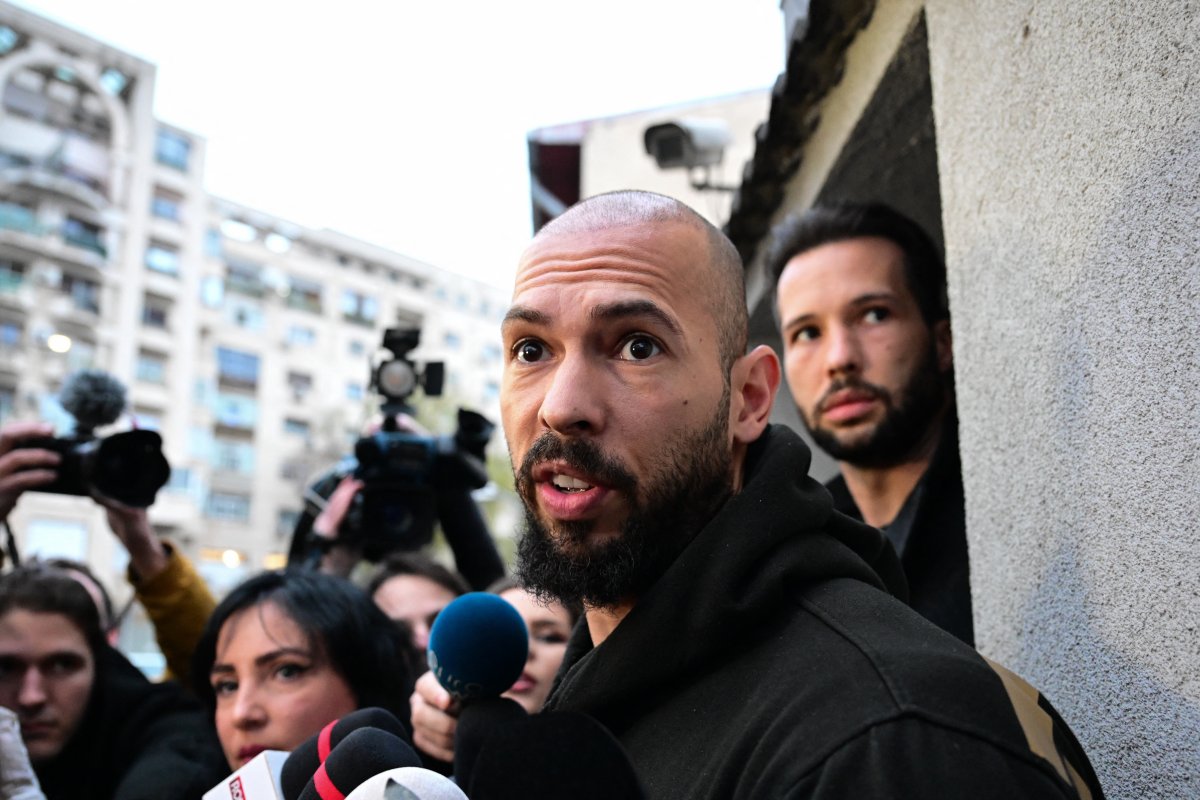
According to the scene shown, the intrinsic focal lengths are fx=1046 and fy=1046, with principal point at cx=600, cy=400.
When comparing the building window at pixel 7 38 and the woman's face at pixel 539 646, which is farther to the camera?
the building window at pixel 7 38

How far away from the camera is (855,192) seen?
3447 millimetres

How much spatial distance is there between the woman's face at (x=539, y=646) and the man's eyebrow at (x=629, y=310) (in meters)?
1.42

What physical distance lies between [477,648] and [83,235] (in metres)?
34.2

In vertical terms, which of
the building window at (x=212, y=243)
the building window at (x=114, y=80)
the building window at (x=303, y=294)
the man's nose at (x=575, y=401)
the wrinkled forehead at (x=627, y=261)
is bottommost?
the man's nose at (x=575, y=401)

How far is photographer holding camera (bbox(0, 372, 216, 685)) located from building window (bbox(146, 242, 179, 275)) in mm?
33211

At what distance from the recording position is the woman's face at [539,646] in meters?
2.76

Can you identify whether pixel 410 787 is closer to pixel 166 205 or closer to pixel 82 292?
pixel 82 292

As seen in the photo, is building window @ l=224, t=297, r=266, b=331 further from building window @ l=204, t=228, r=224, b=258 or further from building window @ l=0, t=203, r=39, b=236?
building window @ l=0, t=203, r=39, b=236

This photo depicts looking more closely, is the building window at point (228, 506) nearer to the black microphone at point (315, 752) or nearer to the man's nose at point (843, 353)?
the man's nose at point (843, 353)

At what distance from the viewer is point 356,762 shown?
1216 mm

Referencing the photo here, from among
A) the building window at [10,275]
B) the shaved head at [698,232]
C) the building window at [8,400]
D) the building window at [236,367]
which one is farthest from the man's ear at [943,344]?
the building window at [236,367]

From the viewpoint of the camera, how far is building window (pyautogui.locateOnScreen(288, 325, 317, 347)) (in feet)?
135

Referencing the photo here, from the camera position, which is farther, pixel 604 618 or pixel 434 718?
pixel 434 718

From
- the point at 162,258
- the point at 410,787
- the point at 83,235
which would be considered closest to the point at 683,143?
the point at 410,787
